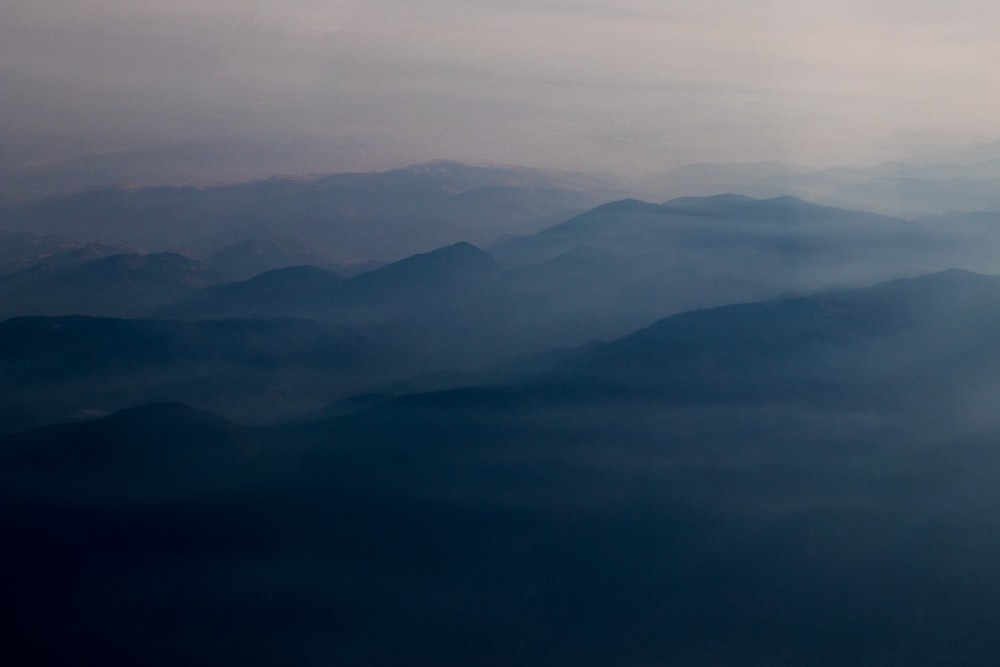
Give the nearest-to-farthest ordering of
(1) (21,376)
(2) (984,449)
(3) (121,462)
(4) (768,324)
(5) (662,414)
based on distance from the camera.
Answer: (2) (984,449) < (3) (121,462) < (5) (662,414) < (4) (768,324) < (1) (21,376)

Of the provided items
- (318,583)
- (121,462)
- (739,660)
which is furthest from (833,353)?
(121,462)

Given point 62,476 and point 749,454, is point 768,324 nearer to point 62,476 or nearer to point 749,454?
point 749,454

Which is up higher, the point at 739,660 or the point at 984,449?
the point at 984,449

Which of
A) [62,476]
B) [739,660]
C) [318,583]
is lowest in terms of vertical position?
[739,660]

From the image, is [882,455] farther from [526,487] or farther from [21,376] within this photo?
[21,376]

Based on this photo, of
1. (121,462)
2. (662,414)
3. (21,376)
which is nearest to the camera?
(121,462)

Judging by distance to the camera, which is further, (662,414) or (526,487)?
(662,414)
